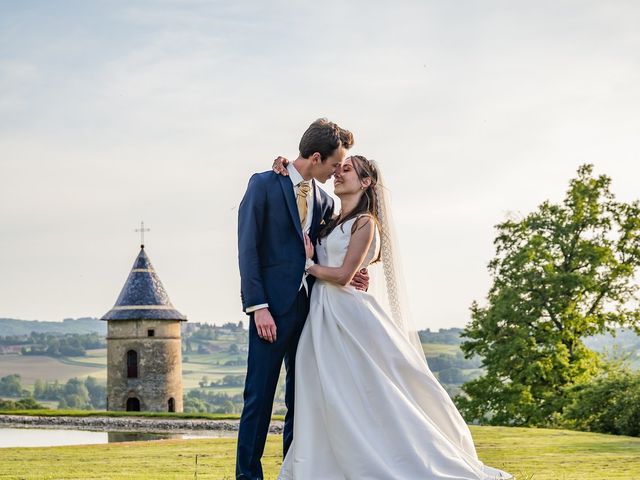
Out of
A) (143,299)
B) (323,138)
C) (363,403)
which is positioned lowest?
(363,403)

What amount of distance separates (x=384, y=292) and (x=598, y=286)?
24463 millimetres

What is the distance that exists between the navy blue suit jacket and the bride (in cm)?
15

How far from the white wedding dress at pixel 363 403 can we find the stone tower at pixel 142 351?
3635 cm

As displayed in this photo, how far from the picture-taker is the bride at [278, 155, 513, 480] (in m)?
5.65

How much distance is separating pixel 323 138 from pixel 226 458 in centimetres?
677

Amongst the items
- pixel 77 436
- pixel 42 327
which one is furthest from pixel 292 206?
pixel 42 327

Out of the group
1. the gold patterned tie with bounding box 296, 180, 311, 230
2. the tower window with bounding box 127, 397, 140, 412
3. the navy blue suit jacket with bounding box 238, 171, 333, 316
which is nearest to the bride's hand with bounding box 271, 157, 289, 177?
the navy blue suit jacket with bounding box 238, 171, 333, 316

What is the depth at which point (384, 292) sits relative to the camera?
6.50 m

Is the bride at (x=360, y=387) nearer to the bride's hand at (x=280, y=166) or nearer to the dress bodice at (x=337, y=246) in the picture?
the dress bodice at (x=337, y=246)

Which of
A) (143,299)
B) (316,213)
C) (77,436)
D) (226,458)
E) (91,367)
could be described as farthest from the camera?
(91,367)

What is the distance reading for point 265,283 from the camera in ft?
19.3

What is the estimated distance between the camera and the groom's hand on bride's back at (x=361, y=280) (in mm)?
6117

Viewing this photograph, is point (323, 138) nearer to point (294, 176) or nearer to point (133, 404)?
point (294, 176)

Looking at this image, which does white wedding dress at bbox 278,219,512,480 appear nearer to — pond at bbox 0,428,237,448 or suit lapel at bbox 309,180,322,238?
suit lapel at bbox 309,180,322,238
